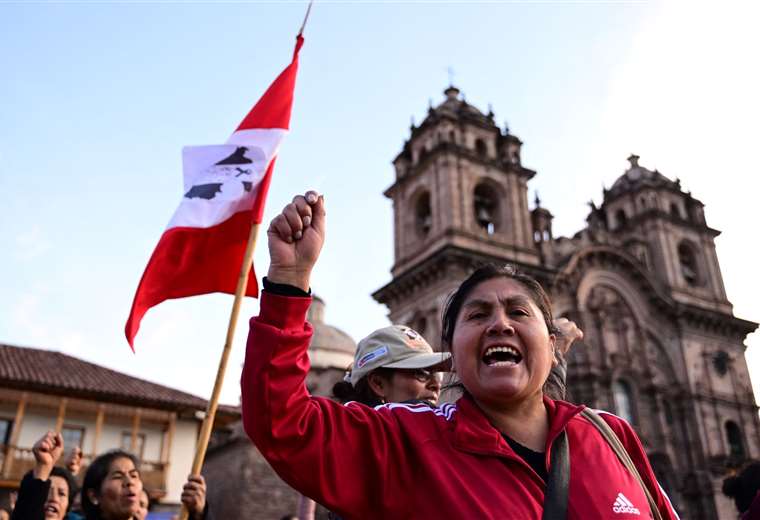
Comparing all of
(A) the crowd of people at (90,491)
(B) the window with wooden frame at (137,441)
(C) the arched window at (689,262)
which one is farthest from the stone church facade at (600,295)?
(A) the crowd of people at (90,491)

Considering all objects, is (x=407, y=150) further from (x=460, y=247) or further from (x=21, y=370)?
(x=21, y=370)

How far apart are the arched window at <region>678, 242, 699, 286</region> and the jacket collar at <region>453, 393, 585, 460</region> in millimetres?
30263

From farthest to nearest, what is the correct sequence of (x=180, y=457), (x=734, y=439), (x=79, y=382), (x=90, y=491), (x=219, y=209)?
(x=734, y=439) → (x=180, y=457) → (x=79, y=382) → (x=219, y=209) → (x=90, y=491)

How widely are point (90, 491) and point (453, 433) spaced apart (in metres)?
2.82

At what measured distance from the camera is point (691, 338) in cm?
2712

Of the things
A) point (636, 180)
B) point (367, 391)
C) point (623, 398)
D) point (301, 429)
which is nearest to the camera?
point (301, 429)

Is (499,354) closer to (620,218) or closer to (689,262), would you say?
(689,262)

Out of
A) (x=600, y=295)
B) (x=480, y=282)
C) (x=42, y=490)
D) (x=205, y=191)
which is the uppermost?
(x=600, y=295)

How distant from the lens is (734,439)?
87.3ft

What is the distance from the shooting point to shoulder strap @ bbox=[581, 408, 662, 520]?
1.96 meters

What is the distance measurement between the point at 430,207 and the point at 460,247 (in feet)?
11.5

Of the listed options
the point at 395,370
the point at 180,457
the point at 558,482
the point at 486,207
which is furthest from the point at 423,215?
the point at 558,482

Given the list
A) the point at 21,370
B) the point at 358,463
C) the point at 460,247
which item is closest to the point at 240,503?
the point at 21,370

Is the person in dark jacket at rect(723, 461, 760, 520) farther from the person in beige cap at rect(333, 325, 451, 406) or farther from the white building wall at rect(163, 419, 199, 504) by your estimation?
the white building wall at rect(163, 419, 199, 504)
